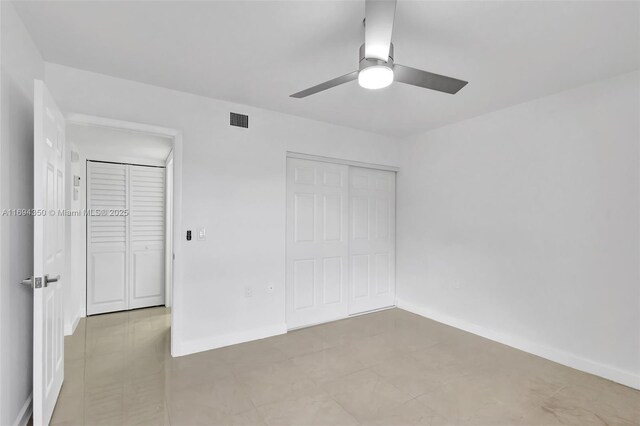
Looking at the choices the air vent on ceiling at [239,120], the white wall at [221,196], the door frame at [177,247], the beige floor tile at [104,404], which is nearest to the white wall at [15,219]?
the beige floor tile at [104,404]

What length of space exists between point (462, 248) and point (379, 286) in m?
1.30

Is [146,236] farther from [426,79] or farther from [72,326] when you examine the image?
[426,79]

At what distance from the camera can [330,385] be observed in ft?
8.33

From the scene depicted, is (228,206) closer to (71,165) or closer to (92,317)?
(71,165)

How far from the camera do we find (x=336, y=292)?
4.21 metres

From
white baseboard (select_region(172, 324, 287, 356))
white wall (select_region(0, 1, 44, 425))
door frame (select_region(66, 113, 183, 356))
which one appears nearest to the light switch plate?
door frame (select_region(66, 113, 183, 356))

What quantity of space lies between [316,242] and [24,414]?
9.29 ft

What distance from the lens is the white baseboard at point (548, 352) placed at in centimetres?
262

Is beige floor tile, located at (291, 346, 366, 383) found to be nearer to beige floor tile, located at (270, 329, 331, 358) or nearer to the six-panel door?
beige floor tile, located at (270, 329, 331, 358)

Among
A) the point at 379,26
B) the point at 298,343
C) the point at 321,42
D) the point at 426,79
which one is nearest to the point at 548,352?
the point at 298,343

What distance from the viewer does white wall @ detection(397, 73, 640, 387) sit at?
105 inches

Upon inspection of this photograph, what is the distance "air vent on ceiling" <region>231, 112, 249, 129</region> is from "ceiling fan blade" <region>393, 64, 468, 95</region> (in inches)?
75.9

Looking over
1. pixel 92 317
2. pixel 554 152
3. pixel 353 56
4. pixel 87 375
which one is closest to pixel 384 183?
pixel 554 152

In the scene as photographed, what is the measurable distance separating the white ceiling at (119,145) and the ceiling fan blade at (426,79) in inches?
97.6
